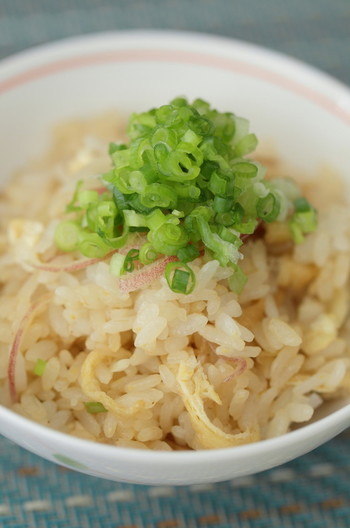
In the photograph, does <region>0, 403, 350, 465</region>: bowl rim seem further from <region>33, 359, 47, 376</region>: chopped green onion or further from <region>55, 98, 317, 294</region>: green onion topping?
<region>55, 98, 317, 294</region>: green onion topping

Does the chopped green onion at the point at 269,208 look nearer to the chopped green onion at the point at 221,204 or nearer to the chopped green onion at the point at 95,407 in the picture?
the chopped green onion at the point at 221,204

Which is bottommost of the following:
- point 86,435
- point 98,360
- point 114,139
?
point 86,435

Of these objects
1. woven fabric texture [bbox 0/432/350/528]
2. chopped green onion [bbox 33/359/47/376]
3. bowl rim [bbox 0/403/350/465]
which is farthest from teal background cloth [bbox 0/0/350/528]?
bowl rim [bbox 0/403/350/465]

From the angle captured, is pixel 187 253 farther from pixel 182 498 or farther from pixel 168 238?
pixel 182 498

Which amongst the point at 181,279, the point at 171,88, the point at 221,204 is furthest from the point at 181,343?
the point at 171,88

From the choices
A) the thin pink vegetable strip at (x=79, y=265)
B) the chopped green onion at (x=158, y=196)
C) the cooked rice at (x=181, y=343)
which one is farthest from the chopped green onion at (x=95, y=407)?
the chopped green onion at (x=158, y=196)

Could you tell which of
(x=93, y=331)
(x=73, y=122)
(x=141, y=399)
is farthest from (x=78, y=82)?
(x=141, y=399)

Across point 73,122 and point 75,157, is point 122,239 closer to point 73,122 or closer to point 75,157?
point 75,157
